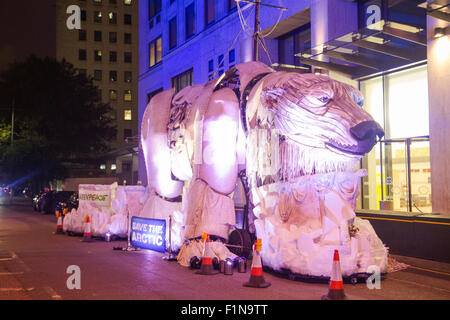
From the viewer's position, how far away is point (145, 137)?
11.8 m

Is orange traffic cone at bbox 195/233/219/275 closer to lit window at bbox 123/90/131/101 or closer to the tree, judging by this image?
the tree

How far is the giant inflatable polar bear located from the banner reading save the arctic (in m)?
0.36

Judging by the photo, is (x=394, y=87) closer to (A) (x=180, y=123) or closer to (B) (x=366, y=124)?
(A) (x=180, y=123)

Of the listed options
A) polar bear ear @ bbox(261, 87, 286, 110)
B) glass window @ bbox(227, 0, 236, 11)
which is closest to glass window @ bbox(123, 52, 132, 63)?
glass window @ bbox(227, 0, 236, 11)

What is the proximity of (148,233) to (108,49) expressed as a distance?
65.4 m

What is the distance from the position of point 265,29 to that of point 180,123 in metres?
10.6

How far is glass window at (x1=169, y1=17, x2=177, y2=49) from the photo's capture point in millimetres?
29359

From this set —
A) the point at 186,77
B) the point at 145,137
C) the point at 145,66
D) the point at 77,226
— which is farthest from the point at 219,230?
the point at 145,66

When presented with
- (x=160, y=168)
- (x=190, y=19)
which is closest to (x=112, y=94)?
(x=190, y=19)

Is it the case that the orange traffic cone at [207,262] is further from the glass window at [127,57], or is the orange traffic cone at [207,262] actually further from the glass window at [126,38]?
the glass window at [126,38]

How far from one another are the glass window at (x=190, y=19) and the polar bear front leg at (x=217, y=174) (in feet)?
61.3

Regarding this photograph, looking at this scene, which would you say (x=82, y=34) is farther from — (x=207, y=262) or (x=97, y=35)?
(x=207, y=262)

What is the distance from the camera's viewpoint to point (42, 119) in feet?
133

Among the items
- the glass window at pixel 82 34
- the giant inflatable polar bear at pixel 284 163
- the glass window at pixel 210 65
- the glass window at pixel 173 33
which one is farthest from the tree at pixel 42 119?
the giant inflatable polar bear at pixel 284 163
